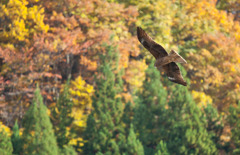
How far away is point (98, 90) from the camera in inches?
791

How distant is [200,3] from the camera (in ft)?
85.0

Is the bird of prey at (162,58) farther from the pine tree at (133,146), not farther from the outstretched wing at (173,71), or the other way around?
the pine tree at (133,146)

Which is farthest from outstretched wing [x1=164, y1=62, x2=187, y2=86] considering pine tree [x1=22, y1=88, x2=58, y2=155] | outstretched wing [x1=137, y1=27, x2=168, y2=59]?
pine tree [x1=22, y1=88, x2=58, y2=155]

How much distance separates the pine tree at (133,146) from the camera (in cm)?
1796

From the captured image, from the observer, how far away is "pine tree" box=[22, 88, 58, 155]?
17406 millimetres

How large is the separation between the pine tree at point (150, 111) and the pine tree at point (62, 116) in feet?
8.34

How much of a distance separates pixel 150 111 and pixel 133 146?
2663mm

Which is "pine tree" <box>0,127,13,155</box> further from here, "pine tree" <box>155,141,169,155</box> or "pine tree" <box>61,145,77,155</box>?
"pine tree" <box>155,141,169,155</box>

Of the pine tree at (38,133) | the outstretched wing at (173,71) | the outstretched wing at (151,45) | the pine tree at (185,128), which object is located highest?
the outstretched wing at (151,45)

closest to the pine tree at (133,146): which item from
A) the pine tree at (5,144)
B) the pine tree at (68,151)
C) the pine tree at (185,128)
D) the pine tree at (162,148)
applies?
the pine tree at (162,148)

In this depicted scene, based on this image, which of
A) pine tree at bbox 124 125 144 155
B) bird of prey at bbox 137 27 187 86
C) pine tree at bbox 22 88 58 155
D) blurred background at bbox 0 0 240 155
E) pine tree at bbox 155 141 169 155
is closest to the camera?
bird of prey at bbox 137 27 187 86

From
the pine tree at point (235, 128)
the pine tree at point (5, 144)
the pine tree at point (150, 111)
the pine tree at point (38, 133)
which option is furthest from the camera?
the pine tree at point (150, 111)

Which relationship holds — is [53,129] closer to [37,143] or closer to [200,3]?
[37,143]

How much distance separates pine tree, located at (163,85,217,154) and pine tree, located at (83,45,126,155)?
6.38 feet
